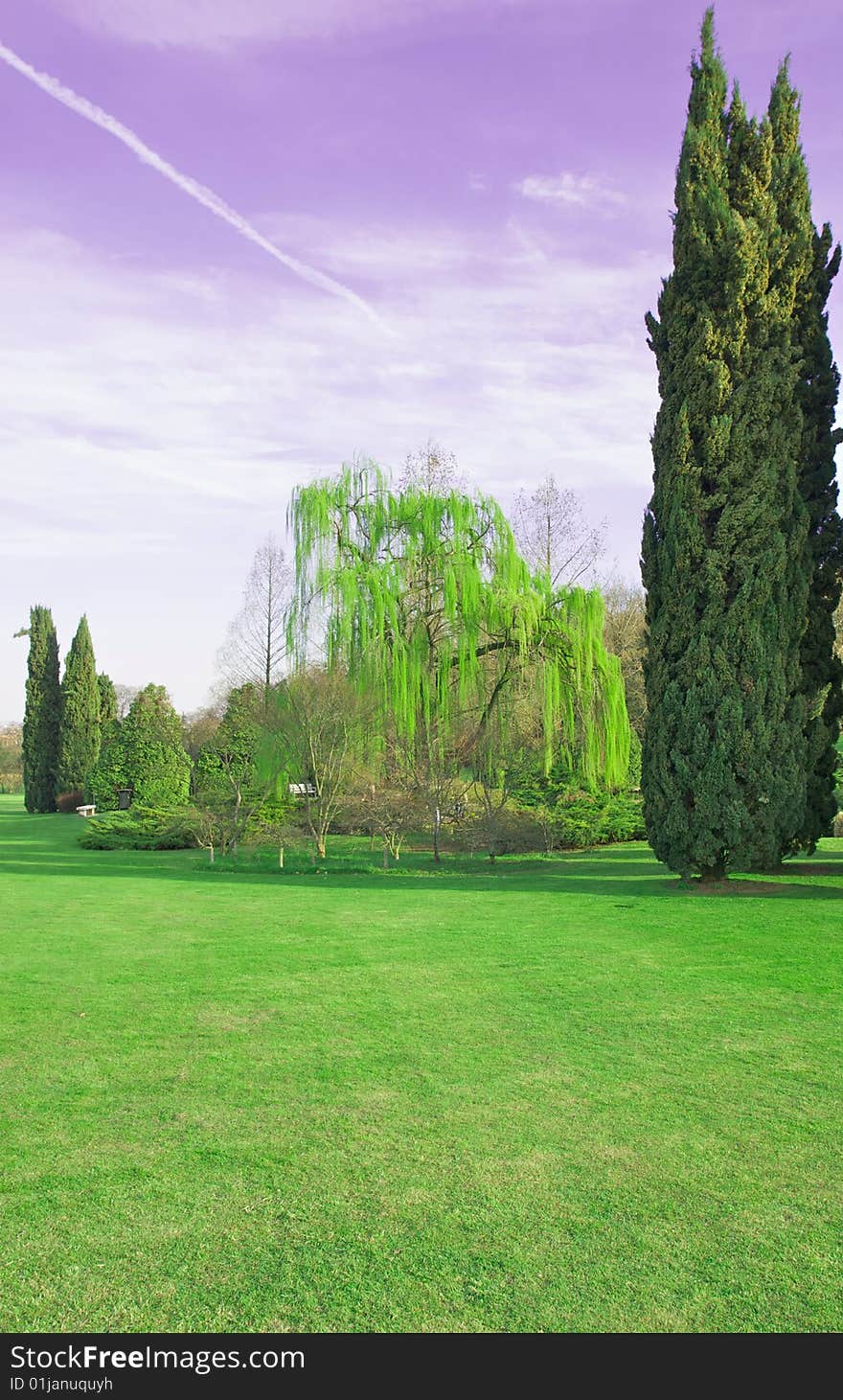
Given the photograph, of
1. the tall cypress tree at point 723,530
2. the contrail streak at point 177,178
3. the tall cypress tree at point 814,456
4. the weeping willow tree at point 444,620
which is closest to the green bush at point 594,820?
the weeping willow tree at point 444,620

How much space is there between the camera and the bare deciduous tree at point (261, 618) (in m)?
31.8

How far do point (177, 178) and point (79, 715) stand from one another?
946 inches

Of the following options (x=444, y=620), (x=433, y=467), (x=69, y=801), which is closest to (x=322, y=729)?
(x=444, y=620)

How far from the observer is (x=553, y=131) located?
10336 mm

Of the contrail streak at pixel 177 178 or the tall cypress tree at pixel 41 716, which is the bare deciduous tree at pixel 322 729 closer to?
the contrail streak at pixel 177 178

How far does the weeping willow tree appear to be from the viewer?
16328 mm

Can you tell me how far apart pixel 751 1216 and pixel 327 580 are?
1454 centimetres

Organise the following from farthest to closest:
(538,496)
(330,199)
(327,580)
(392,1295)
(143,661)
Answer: (143,661), (538,496), (327,580), (330,199), (392,1295)

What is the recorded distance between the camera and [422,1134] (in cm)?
363

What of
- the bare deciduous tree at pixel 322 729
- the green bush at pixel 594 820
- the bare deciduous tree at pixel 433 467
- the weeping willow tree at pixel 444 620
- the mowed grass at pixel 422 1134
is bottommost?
the mowed grass at pixel 422 1134

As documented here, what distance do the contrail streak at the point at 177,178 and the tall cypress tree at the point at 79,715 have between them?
21.1 meters

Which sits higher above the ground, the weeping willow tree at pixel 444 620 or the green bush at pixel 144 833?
the weeping willow tree at pixel 444 620
